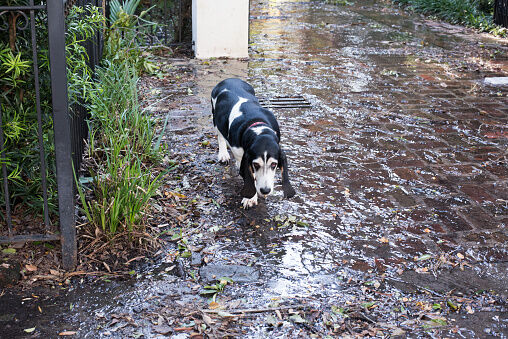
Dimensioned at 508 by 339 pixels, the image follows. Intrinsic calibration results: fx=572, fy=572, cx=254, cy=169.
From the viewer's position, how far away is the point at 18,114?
3.98 m

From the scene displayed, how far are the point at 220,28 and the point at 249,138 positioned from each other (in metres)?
5.67

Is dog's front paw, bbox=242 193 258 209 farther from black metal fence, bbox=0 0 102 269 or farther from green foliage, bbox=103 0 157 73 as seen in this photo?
green foliage, bbox=103 0 157 73

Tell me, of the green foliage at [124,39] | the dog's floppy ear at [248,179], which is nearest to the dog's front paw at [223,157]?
the dog's floppy ear at [248,179]

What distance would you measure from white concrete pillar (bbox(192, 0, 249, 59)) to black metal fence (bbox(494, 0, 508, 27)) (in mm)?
6774

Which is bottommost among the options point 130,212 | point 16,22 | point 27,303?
point 27,303

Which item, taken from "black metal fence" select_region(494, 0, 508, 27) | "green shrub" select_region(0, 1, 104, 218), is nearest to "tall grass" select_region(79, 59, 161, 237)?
"green shrub" select_region(0, 1, 104, 218)

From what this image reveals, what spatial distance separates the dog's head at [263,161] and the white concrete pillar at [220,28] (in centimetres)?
576

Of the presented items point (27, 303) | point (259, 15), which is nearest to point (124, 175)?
point (27, 303)

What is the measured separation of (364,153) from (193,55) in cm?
498

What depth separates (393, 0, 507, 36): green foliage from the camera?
13.4m

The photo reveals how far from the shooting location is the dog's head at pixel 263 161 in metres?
4.45

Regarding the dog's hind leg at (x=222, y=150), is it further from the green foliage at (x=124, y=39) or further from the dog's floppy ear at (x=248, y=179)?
the green foliage at (x=124, y=39)

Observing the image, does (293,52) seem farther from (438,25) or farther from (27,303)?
(27,303)

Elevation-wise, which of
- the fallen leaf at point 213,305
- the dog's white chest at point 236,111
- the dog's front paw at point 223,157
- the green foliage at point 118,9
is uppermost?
the green foliage at point 118,9
